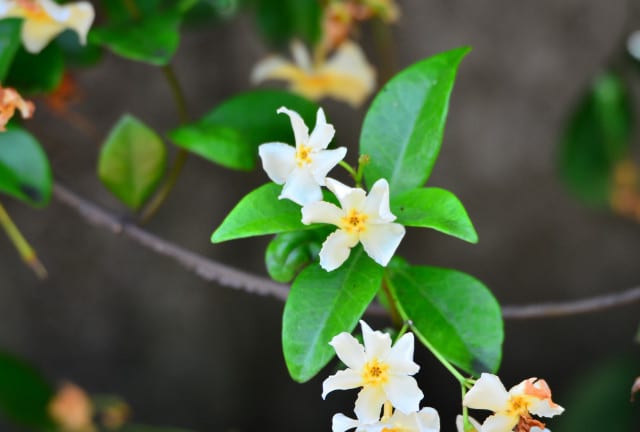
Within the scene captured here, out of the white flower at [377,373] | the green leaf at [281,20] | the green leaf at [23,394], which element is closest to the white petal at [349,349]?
the white flower at [377,373]

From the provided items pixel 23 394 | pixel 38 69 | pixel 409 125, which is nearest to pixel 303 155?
pixel 409 125

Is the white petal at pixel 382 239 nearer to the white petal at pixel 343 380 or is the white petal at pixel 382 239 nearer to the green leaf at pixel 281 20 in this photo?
the white petal at pixel 343 380

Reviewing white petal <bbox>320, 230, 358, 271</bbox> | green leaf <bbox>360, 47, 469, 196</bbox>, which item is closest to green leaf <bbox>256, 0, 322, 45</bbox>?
green leaf <bbox>360, 47, 469, 196</bbox>

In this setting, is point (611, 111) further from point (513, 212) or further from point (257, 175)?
point (257, 175)

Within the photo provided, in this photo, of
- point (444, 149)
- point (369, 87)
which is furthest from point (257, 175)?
point (369, 87)

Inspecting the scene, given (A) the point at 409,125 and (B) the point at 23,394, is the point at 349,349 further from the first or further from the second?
(B) the point at 23,394

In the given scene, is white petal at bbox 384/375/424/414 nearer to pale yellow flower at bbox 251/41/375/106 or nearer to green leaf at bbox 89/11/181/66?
green leaf at bbox 89/11/181/66
